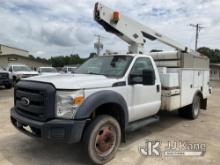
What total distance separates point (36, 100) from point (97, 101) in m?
0.98

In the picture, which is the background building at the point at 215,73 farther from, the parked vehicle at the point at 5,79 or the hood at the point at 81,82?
the hood at the point at 81,82

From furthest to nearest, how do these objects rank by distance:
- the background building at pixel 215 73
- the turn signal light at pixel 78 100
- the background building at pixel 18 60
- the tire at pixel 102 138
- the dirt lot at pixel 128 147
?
the background building at pixel 215 73, the background building at pixel 18 60, the dirt lot at pixel 128 147, the tire at pixel 102 138, the turn signal light at pixel 78 100

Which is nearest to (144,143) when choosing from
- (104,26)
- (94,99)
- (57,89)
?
(94,99)

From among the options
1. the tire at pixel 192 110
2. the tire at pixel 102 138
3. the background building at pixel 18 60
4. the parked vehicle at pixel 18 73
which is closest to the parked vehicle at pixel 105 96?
the tire at pixel 102 138

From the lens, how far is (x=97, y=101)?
3.96m

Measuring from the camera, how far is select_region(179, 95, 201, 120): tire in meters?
7.49

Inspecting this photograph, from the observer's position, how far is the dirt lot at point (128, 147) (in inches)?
171

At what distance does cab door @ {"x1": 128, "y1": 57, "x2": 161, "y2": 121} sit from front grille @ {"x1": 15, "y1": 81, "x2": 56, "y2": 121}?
1670mm

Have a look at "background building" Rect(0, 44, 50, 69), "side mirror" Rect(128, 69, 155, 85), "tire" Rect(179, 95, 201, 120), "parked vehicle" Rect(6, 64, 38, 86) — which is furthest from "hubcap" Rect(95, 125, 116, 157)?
"background building" Rect(0, 44, 50, 69)

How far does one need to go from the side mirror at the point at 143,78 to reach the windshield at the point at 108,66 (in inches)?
8.5

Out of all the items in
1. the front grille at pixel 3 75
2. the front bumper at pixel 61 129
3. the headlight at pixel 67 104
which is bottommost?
the front bumper at pixel 61 129

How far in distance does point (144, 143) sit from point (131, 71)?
1594 mm

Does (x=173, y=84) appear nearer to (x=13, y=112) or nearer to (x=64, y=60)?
(x=13, y=112)

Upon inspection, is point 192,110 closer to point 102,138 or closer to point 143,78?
point 143,78
